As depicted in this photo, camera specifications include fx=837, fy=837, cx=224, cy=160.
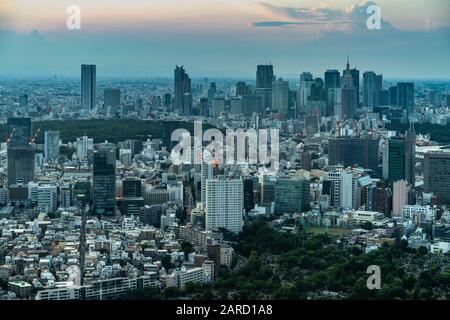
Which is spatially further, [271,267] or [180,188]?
[180,188]

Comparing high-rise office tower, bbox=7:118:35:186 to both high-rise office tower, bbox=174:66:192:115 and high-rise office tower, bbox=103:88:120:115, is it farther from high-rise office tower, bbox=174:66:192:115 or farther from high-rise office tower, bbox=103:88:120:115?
high-rise office tower, bbox=174:66:192:115

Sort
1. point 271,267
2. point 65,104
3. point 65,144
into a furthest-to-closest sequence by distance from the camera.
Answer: point 65,144 < point 65,104 < point 271,267

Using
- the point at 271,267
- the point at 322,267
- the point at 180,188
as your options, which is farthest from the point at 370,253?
the point at 180,188

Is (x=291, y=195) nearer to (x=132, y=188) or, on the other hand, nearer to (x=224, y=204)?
(x=224, y=204)

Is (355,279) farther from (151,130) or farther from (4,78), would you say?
(151,130)

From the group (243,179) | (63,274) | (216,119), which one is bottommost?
(63,274)

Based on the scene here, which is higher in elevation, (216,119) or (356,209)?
(216,119)

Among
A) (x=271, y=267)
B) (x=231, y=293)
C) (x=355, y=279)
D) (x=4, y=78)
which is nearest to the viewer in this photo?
(x=231, y=293)
